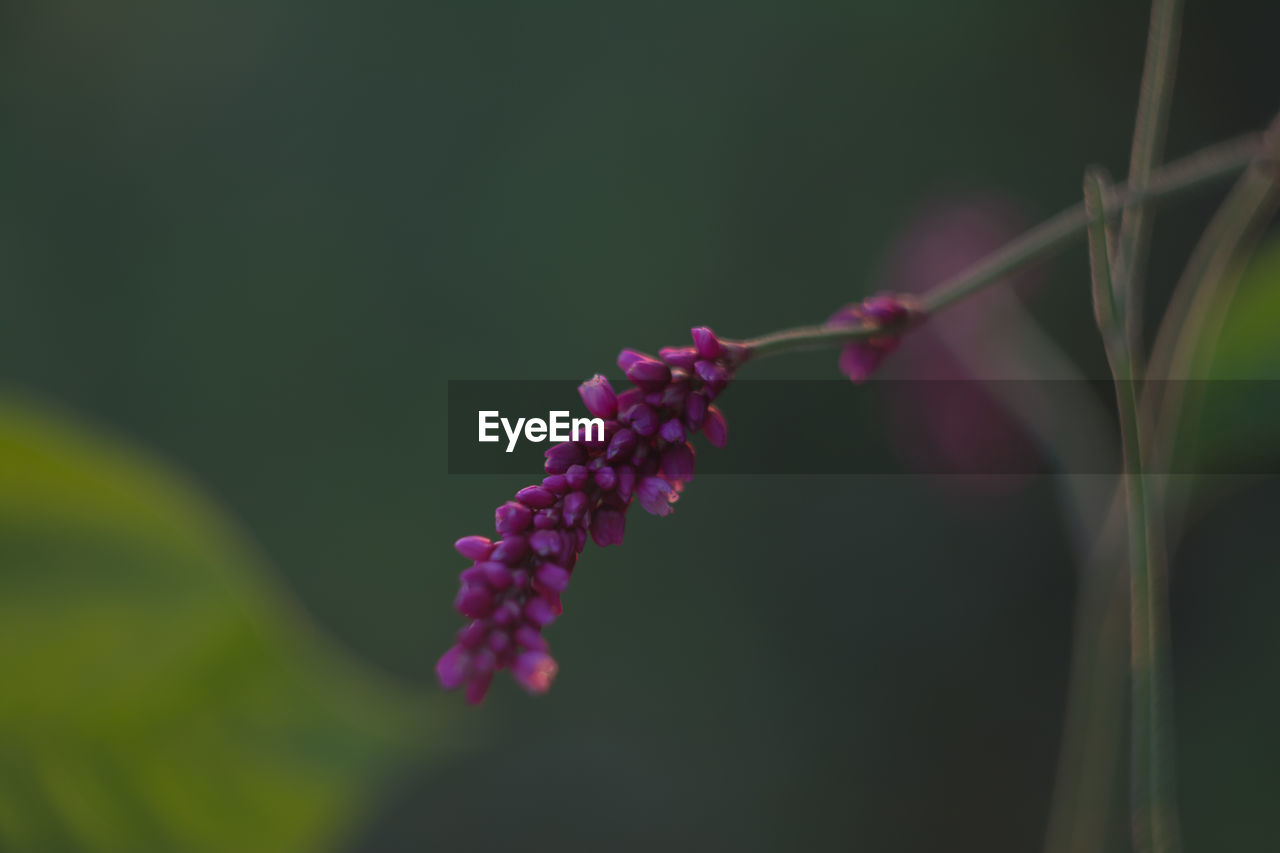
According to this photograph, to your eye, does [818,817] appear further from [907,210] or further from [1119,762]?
[907,210]

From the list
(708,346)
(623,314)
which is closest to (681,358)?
(708,346)

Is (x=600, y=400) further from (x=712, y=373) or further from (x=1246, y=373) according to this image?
(x=1246, y=373)

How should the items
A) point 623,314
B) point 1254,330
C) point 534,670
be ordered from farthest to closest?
point 623,314 → point 1254,330 → point 534,670

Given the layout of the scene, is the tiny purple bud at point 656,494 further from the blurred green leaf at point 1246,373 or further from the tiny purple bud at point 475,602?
the blurred green leaf at point 1246,373

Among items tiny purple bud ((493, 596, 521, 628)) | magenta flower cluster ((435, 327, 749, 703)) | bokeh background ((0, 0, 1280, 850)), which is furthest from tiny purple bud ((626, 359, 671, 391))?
bokeh background ((0, 0, 1280, 850))

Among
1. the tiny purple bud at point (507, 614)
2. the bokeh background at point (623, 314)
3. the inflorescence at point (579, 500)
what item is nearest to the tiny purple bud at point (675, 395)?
the inflorescence at point (579, 500)

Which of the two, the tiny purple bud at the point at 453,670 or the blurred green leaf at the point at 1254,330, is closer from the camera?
the tiny purple bud at the point at 453,670
